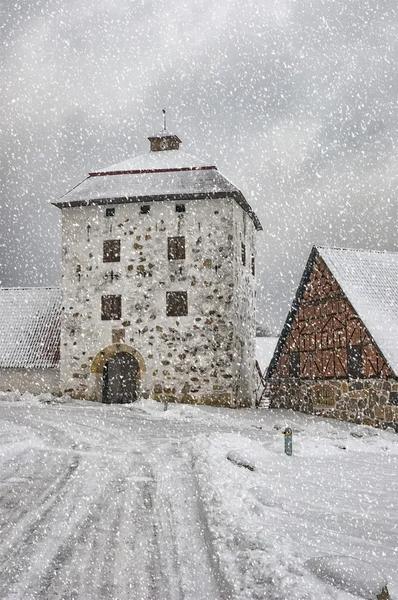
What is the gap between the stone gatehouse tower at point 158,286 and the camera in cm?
2633

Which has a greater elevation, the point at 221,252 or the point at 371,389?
the point at 221,252

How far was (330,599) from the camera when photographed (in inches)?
190

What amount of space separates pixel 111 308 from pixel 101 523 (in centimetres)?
2069

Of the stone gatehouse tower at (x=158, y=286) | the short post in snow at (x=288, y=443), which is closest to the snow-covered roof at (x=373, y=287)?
the stone gatehouse tower at (x=158, y=286)

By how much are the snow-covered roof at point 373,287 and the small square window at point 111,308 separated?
30.3 feet

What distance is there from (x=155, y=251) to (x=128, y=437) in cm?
1365

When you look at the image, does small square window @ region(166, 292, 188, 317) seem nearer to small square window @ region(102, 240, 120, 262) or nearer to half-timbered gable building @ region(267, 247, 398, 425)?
small square window @ region(102, 240, 120, 262)

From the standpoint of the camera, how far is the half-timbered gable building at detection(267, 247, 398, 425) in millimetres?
19781

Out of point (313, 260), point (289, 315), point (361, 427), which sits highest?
point (313, 260)

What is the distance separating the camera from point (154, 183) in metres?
27.8

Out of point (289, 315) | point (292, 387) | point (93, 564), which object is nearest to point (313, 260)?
point (289, 315)

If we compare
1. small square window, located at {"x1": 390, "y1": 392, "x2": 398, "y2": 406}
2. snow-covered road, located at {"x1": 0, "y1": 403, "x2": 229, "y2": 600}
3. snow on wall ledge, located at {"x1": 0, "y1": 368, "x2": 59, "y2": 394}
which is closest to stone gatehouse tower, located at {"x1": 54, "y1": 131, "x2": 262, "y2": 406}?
snow on wall ledge, located at {"x1": 0, "y1": 368, "x2": 59, "y2": 394}

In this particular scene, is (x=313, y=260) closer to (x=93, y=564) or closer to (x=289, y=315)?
(x=289, y=315)

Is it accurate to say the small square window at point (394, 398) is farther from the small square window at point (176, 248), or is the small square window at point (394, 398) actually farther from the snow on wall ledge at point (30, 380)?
the snow on wall ledge at point (30, 380)
